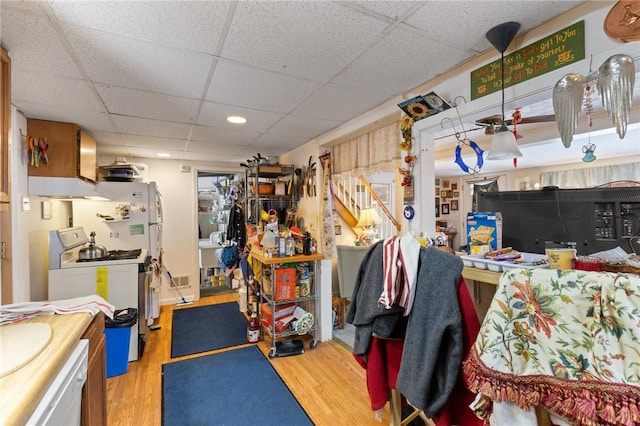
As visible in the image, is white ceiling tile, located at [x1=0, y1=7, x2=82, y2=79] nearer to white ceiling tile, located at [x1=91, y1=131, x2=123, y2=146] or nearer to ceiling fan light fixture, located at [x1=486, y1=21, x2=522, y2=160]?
white ceiling tile, located at [x1=91, y1=131, x2=123, y2=146]

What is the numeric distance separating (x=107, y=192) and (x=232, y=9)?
3.06 metres

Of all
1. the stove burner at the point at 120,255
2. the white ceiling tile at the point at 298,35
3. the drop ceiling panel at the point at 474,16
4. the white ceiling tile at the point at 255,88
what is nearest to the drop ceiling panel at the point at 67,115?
the white ceiling tile at the point at 255,88

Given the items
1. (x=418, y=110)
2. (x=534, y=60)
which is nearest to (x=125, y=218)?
(x=418, y=110)

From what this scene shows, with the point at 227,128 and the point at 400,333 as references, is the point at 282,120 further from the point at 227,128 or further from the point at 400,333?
the point at 400,333

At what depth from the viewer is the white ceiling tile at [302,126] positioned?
2.62 meters

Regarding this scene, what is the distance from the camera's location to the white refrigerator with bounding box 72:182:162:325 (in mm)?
3422

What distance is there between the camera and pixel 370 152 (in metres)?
2.61

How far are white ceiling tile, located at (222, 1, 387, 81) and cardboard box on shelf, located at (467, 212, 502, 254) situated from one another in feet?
3.48

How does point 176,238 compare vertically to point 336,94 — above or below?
below

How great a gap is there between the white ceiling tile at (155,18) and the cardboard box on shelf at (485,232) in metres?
1.55

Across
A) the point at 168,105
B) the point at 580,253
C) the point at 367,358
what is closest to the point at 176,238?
the point at 168,105

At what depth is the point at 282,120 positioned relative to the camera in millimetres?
2619

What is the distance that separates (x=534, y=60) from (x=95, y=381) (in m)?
2.55

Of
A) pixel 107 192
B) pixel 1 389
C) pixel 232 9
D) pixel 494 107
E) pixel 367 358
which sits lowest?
pixel 367 358
